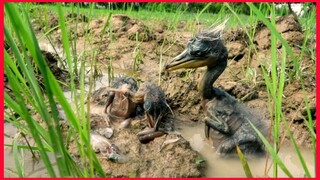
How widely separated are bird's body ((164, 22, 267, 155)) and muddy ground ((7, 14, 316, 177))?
30 centimetres

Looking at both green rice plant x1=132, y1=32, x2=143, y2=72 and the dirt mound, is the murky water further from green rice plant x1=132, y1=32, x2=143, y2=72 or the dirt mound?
green rice plant x1=132, y1=32, x2=143, y2=72

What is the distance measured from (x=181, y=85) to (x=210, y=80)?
0.89 metres

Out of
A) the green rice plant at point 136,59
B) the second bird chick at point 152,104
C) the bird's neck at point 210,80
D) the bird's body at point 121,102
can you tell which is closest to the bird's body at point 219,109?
the bird's neck at point 210,80

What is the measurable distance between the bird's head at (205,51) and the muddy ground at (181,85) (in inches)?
22.2

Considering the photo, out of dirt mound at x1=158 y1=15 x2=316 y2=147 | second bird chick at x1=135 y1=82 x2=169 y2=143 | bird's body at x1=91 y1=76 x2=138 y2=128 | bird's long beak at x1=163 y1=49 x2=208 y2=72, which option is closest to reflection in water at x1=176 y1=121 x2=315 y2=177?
dirt mound at x1=158 y1=15 x2=316 y2=147

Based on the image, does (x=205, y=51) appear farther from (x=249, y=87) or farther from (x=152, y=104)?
(x=249, y=87)

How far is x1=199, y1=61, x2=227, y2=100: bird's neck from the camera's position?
3.09 metres

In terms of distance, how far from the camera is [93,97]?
3.72 meters

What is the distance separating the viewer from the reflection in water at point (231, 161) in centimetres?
266

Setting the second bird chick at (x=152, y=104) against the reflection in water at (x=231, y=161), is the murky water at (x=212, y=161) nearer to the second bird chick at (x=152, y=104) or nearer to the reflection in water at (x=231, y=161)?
the reflection in water at (x=231, y=161)

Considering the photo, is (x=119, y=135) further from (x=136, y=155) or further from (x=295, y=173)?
(x=295, y=173)

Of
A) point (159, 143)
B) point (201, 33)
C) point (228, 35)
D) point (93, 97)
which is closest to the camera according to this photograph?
point (159, 143)

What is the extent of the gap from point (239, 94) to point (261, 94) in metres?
0.25

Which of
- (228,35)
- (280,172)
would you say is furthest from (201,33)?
(228,35)
